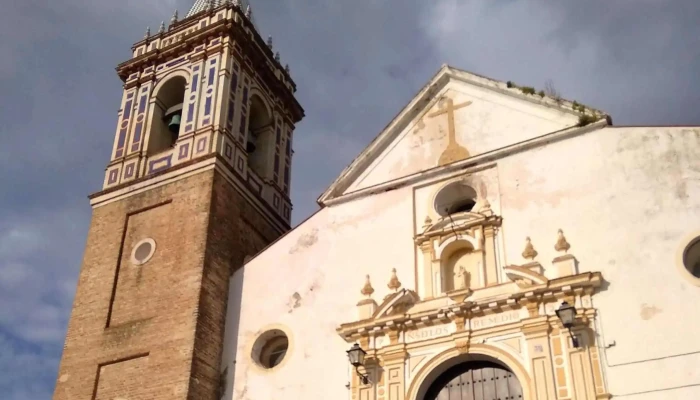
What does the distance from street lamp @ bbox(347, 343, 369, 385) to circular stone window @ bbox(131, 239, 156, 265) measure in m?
5.21

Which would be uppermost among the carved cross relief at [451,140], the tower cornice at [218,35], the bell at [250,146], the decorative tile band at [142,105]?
the tower cornice at [218,35]

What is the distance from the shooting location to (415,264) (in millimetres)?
14109

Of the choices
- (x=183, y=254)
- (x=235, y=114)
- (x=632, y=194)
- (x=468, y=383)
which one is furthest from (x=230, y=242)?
(x=632, y=194)

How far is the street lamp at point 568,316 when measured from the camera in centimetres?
1160

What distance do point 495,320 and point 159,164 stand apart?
879 centimetres

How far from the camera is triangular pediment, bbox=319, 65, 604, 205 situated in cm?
1485

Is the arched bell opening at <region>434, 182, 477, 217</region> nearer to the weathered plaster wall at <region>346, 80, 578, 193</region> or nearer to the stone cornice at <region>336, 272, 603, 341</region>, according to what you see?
the weathered plaster wall at <region>346, 80, 578, 193</region>

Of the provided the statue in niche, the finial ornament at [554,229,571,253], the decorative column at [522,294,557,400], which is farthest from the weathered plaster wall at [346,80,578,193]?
the decorative column at [522,294,557,400]

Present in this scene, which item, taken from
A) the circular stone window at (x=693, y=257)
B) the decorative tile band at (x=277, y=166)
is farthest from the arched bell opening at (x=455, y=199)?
the decorative tile band at (x=277, y=166)

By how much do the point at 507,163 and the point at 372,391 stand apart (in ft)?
15.1

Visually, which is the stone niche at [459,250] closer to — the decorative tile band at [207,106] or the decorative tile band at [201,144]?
the decorative tile band at [201,144]

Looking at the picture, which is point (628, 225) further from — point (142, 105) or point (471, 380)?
point (142, 105)

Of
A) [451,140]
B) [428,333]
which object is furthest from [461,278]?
[451,140]

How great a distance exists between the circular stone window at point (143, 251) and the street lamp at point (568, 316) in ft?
27.2
